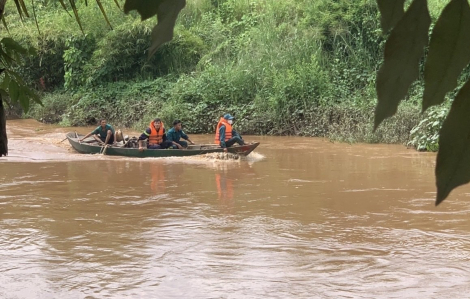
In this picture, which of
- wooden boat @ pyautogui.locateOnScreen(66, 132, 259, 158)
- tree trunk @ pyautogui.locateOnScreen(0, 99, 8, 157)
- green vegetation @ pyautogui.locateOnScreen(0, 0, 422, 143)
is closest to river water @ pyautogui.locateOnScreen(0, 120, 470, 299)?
wooden boat @ pyautogui.locateOnScreen(66, 132, 259, 158)

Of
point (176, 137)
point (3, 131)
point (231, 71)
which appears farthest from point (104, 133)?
point (3, 131)

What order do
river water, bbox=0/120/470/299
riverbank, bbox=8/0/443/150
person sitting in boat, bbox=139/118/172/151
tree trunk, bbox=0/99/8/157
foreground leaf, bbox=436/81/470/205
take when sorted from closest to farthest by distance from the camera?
foreground leaf, bbox=436/81/470/205 → tree trunk, bbox=0/99/8/157 → river water, bbox=0/120/470/299 → person sitting in boat, bbox=139/118/172/151 → riverbank, bbox=8/0/443/150

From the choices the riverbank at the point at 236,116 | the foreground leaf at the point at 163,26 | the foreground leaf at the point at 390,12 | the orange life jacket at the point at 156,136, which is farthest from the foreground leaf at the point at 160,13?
the riverbank at the point at 236,116

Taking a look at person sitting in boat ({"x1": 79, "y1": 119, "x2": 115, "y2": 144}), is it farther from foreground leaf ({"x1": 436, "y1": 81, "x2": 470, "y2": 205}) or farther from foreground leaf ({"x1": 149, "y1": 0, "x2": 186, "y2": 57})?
foreground leaf ({"x1": 436, "y1": 81, "x2": 470, "y2": 205})

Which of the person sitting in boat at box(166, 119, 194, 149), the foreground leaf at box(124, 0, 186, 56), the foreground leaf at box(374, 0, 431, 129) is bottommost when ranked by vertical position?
the person sitting in boat at box(166, 119, 194, 149)

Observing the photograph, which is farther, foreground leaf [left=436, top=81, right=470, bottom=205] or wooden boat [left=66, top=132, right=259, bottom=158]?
wooden boat [left=66, top=132, right=259, bottom=158]

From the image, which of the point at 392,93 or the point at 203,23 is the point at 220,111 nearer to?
the point at 203,23

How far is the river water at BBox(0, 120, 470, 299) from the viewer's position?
21.4 ft

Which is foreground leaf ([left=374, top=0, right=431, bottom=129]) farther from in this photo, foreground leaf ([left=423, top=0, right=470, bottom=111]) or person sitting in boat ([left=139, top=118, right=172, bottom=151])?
person sitting in boat ([left=139, top=118, right=172, bottom=151])

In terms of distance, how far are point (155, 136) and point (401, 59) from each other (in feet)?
45.0

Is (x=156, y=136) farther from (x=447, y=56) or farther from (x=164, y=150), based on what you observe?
(x=447, y=56)

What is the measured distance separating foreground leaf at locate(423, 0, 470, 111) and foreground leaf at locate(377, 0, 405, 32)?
0.11 feet

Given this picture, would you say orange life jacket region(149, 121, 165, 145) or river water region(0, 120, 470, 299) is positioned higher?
orange life jacket region(149, 121, 165, 145)

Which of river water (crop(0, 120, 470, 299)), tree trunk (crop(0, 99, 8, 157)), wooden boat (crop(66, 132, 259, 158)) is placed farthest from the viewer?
wooden boat (crop(66, 132, 259, 158))
